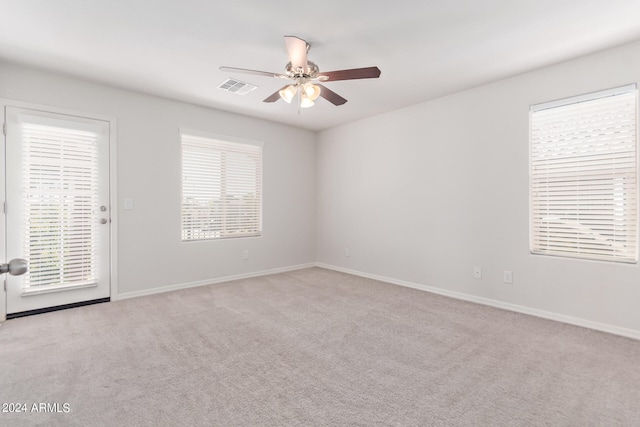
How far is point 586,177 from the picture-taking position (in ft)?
9.66

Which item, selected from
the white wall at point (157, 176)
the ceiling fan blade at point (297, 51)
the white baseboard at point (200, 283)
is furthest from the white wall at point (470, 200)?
the ceiling fan blade at point (297, 51)

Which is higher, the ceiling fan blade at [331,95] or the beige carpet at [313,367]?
the ceiling fan blade at [331,95]

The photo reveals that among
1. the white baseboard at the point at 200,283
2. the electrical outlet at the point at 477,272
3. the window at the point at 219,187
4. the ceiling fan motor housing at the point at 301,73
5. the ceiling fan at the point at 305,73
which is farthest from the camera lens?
the window at the point at 219,187

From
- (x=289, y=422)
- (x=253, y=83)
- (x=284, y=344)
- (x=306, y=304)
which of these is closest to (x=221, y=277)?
(x=306, y=304)

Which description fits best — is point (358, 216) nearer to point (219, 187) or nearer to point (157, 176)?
point (219, 187)

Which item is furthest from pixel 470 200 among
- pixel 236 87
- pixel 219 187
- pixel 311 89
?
pixel 219 187

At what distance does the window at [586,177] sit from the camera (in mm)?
2738

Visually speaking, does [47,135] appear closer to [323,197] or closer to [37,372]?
[37,372]

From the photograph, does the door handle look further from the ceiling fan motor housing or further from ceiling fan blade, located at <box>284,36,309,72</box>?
the ceiling fan motor housing

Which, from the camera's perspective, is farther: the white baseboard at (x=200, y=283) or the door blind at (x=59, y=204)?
the white baseboard at (x=200, y=283)

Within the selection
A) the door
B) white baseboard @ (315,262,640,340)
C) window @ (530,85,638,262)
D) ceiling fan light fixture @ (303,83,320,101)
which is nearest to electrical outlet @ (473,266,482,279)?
white baseboard @ (315,262,640,340)

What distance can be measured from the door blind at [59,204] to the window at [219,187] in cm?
107

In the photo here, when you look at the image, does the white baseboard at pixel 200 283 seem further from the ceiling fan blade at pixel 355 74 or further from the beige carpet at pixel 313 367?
the ceiling fan blade at pixel 355 74

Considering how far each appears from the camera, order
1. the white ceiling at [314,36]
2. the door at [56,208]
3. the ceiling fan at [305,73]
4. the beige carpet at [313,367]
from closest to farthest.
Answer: the beige carpet at [313,367]
the white ceiling at [314,36]
the ceiling fan at [305,73]
the door at [56,208]
